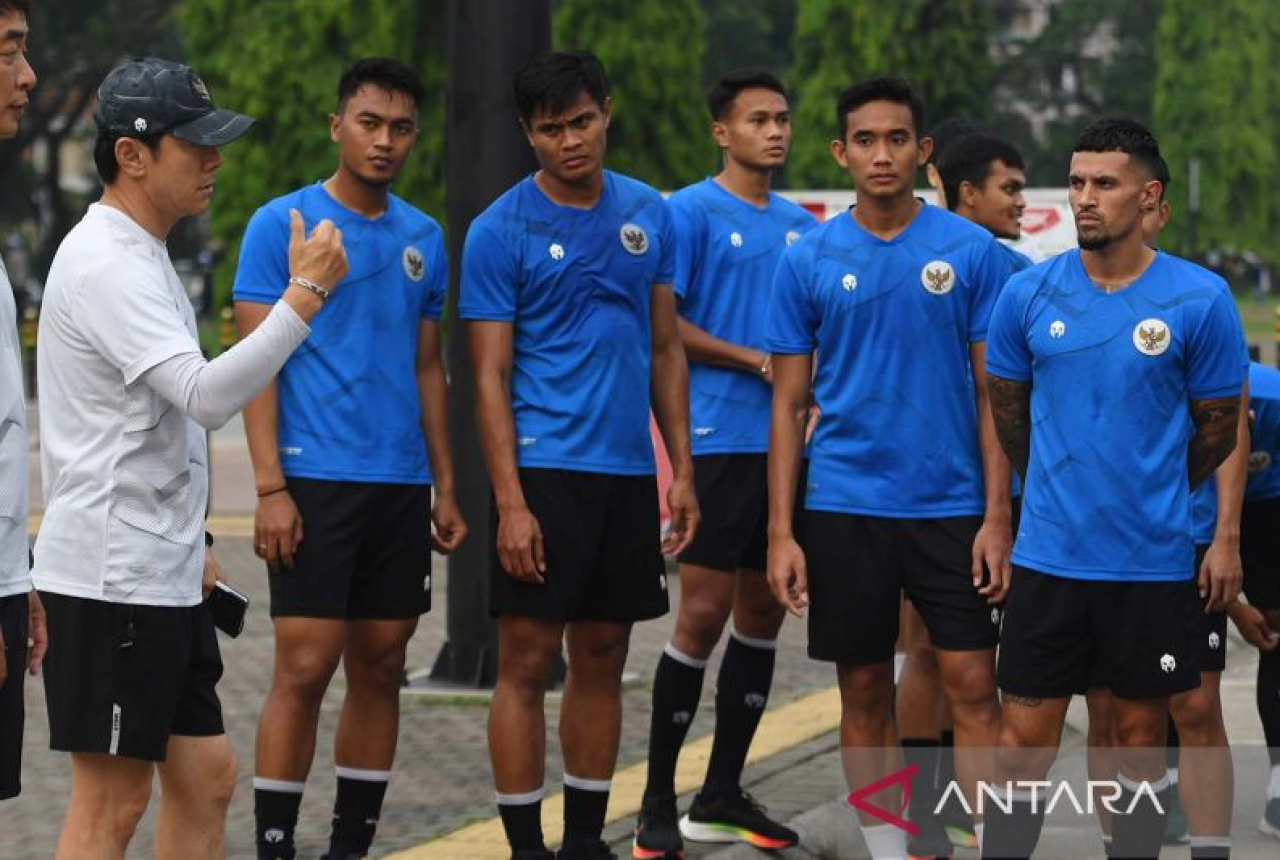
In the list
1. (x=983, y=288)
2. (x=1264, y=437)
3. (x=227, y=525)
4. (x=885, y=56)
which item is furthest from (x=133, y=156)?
(x=885, y=56)

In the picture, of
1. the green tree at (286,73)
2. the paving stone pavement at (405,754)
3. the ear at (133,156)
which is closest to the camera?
the ear at (133,156)

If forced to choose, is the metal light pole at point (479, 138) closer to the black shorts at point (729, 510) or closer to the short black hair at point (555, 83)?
the black shorts at point (729, 510)

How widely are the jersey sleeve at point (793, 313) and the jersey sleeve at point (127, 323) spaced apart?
7.24 feet

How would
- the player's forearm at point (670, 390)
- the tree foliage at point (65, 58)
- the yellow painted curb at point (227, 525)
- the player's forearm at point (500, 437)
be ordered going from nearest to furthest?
the player's forearm at point (500, 437), the player's forearm at point (670, 390), the yellow painted curb at point (227, 525), the tree foliage at point (65, 58)

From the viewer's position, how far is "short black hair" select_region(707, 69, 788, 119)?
823 cm

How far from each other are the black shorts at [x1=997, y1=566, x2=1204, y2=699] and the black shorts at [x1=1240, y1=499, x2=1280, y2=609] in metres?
1.61

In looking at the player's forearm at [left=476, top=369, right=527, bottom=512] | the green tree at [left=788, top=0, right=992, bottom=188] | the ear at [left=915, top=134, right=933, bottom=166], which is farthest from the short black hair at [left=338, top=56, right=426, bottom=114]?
the green tree at [left=788, top=0, right=992, bottom=188]

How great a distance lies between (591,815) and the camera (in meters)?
7.25

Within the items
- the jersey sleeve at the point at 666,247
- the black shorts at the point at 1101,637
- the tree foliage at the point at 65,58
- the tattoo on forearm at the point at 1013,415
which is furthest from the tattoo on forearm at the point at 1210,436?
the tree foliage at the point at 65,58

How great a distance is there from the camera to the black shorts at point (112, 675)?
18.1ft

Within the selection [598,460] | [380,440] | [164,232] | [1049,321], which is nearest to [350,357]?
[380,440]

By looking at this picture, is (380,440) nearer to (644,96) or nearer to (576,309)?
(576,309)

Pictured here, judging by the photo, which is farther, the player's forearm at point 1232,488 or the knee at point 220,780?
the player's forearm at point 1232,488

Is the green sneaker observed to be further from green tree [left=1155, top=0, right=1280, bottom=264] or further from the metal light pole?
green tree [left=1155, top=0, right=1280, bottom=264]
